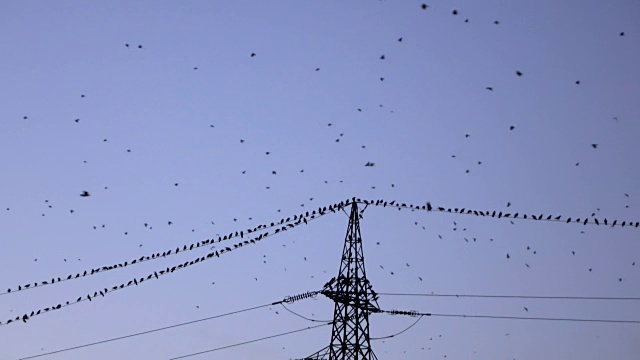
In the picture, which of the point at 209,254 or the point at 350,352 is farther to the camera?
the point at 209,254

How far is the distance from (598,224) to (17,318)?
2517 cm

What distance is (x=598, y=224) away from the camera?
112 feet

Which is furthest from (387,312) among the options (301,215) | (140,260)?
(140,260)

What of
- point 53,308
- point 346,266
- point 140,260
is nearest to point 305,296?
point 346,266

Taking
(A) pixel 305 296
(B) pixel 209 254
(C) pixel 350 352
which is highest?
(B) pixel 209 254

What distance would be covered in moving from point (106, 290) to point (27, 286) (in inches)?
131

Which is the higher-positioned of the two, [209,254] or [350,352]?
[209,254]

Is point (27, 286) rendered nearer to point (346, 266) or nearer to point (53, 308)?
point (53, 308)

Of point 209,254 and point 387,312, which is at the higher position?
point 209,254

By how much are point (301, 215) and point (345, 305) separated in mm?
4469

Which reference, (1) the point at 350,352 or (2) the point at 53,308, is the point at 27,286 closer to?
(2) the point at 53,308

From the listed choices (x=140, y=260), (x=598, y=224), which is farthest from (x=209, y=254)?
(x=598, y=224)

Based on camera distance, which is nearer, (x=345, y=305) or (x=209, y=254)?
(x=345, y=305)

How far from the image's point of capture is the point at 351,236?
36.4m
